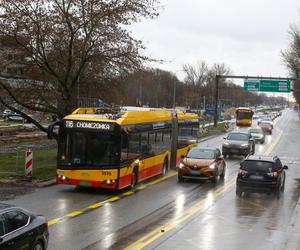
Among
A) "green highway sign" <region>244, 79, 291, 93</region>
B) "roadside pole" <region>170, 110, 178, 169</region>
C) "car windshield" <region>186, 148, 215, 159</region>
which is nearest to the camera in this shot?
"car windshield" <region>186, 148, 215, 159</region>

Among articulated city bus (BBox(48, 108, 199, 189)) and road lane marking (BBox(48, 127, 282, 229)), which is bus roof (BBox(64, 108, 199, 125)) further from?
road lane marking (BBox(48, 127, 282, 229))

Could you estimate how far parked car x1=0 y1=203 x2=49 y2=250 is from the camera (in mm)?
8959

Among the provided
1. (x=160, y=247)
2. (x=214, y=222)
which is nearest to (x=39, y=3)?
(x=214, y=222)

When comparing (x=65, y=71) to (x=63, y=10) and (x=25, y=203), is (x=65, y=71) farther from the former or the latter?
(x=25, y=203)

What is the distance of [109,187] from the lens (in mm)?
19156

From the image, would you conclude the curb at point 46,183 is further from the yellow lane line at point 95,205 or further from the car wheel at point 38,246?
the car wheel at point 38,246

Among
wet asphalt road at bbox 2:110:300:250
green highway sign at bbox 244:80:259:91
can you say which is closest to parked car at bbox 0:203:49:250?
wet asphalt road at bbox 2:110:300:250

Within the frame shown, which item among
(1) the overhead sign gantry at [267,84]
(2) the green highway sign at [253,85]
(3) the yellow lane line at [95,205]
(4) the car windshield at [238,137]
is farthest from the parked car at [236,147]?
(2) the green highway sign at [253,85]

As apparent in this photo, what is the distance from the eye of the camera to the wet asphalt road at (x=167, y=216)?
41.9ft

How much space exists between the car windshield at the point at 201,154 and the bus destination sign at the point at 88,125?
6566 millimetres

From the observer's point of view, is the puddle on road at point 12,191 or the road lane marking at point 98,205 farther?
the puddle on road at point 12,191

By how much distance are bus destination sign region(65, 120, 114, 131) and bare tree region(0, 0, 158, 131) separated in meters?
7.19

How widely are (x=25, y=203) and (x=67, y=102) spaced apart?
10198 millimetres

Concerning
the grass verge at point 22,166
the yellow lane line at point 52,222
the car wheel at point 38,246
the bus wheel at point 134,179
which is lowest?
the grass verge at point 22,166
